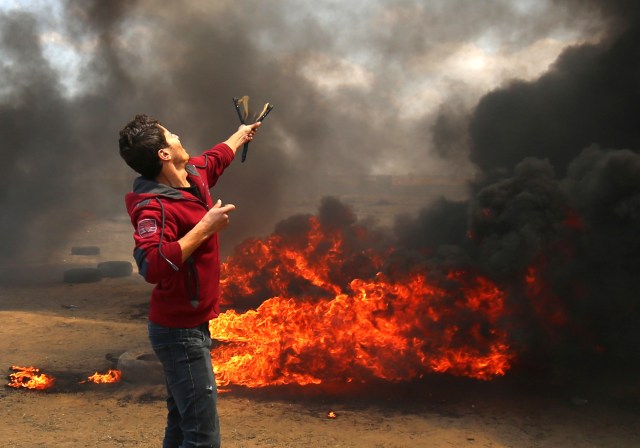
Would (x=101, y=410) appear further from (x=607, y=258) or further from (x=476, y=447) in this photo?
(x=607, y=258)

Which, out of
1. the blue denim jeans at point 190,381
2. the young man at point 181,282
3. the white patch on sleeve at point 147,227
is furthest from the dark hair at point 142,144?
the blue denim jeans at point 190,381

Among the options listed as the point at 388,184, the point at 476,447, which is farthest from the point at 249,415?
the point at 388,184

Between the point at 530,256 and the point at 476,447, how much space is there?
321 cm

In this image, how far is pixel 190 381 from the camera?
2.95 meters

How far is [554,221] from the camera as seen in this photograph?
8.36 meters

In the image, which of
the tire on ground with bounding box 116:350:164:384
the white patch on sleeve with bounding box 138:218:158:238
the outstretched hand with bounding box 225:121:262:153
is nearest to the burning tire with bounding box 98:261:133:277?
the tire on ground with bounding box 116:350:164:384

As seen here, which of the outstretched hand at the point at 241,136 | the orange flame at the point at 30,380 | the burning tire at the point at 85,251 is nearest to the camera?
the outstretched hand at the point at 241,136

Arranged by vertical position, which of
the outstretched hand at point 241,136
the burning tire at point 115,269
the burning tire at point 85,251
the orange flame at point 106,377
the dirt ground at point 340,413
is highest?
the burning tire at point 85,251

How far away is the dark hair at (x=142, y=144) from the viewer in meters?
3.01

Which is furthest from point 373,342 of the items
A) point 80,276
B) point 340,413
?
point 80,276

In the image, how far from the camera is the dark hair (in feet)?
9.89

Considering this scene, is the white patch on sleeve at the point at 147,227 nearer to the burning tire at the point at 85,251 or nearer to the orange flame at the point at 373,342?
the orange flame at the point at 373,342

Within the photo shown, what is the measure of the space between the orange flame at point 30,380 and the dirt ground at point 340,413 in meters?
0.11

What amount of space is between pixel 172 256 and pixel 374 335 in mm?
5152
